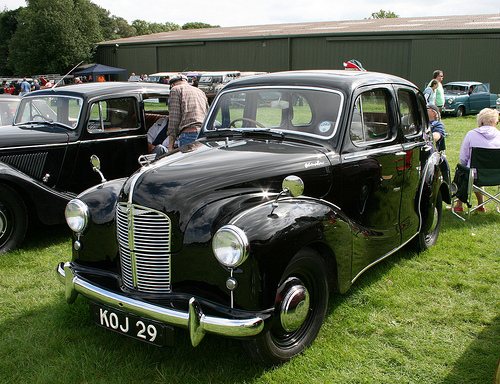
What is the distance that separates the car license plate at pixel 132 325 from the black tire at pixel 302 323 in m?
0.52

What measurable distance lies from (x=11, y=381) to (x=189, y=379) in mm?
1140

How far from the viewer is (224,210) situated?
2744 millimetres

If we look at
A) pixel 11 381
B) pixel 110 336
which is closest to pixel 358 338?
pixel 110 336

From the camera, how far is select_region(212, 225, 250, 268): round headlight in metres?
2.45

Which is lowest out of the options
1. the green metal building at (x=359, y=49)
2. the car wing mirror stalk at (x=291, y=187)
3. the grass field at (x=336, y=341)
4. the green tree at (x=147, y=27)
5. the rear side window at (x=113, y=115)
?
the grass field at (x=336, y=341)

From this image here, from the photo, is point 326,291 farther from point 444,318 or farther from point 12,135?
point 12,135

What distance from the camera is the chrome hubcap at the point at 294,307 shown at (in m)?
2.68

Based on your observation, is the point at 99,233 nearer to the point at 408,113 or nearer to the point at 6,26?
the point at 408,113

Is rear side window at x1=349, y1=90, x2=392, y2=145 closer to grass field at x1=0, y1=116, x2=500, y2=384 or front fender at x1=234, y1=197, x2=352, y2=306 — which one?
front fender at x1=234, y1=197, x2=352, y2=306

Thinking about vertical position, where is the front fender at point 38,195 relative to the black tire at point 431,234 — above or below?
above

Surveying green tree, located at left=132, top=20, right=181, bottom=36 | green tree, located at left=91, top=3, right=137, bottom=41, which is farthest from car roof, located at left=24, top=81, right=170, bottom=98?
green tree, located at left=132, top=20, right=181, bottom=36

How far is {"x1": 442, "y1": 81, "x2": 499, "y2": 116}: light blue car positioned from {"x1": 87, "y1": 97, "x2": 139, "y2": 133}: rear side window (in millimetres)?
15937

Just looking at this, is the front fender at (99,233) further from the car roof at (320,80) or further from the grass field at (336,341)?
the car roof at (320,80)

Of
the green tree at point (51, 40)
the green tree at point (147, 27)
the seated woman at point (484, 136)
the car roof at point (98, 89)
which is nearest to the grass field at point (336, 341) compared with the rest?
the seated woman at point (484, 136)
